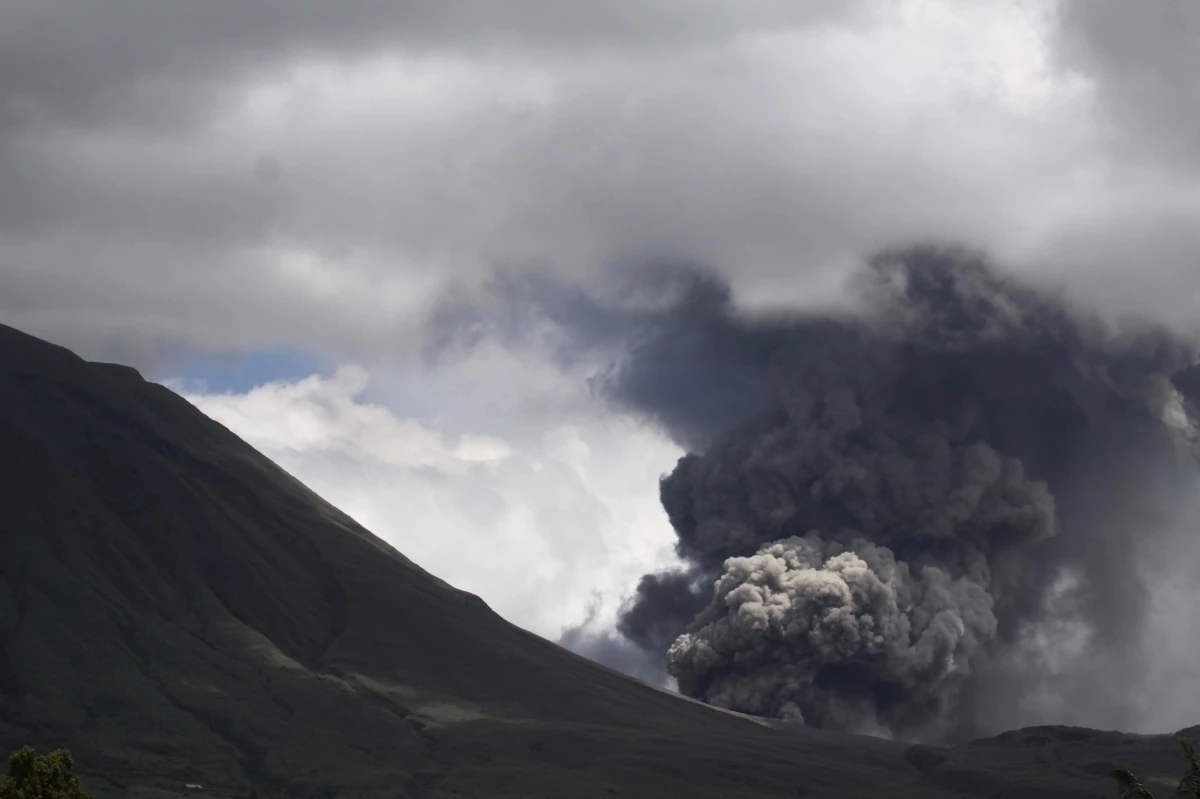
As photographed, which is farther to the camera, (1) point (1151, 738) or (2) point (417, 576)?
(2) point (417, 576)

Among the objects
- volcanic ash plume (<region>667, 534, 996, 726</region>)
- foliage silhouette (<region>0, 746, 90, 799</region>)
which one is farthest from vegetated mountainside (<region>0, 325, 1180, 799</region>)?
foliage silhouette (<region>0, 746, 90, 799</region>)

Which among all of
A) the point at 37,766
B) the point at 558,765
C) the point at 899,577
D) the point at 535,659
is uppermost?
the point at 899,577

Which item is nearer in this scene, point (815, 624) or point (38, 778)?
point (38, 778)

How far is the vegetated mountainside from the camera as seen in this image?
12106 cm

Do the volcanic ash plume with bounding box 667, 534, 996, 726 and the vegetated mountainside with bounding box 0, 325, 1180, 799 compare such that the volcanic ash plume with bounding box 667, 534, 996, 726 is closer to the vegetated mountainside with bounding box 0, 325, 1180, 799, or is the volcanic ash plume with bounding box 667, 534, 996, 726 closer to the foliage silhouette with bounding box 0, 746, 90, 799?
the vegetated mountainside with bounding box 0, 325, 1180, 799

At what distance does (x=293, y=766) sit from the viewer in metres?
122

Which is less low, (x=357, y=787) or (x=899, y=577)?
(x=899, y=577)

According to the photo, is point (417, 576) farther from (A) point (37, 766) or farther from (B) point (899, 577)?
(A) point (37, 766)

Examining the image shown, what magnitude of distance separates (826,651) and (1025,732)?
1291 inches

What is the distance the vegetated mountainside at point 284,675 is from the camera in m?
121

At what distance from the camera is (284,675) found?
477 feet

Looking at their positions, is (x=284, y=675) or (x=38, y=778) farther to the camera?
(x=284, y=675)

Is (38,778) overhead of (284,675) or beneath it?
beneath

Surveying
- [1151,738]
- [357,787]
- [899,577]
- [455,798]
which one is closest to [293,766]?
[357,787]
